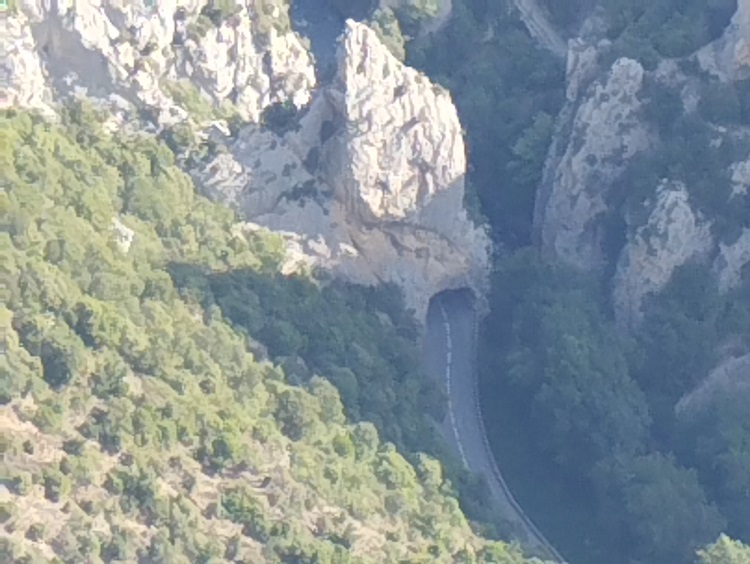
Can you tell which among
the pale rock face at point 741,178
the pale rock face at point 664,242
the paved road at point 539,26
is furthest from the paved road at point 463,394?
the paved road at point 539,26

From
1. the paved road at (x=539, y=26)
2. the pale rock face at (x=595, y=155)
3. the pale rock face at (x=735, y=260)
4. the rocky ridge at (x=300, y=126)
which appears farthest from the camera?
the paved road at (x=539, y=26)

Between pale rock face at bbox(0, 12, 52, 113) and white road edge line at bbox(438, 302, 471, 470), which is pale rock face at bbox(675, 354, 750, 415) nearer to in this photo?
white road edge line at bbox(438, 302, 471, 470)

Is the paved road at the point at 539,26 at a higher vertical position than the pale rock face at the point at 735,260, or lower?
higher

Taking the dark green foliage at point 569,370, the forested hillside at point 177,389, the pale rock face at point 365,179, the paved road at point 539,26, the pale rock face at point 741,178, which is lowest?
the forested hillside at point 177,389

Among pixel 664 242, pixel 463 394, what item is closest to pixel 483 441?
pixel 463 394

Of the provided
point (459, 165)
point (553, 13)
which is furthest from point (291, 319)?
point (553, 13)

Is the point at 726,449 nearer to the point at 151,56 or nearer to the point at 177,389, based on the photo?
the point at 177,389

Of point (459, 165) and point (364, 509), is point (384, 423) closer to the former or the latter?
point (364, 509)

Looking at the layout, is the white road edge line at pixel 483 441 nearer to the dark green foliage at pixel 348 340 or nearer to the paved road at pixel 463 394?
the paved road at pixel 463 394
